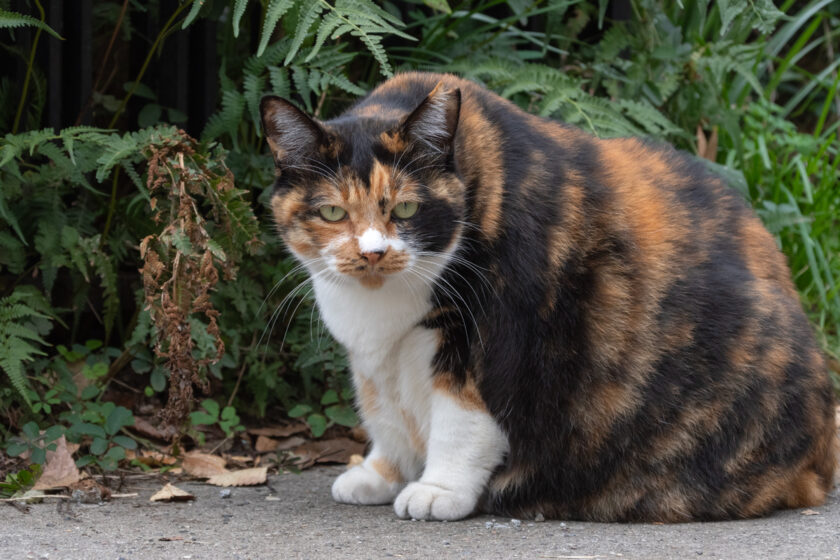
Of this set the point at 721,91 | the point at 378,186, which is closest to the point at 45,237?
the point at 378,186

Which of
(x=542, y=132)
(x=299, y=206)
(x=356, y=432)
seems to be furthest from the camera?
(x=356, y=432)

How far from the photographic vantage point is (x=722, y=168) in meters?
4.34

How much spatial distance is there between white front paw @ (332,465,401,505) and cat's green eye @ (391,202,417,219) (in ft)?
2.82

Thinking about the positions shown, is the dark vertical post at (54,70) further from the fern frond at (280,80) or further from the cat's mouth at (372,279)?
the cat's mouth at (372,279)

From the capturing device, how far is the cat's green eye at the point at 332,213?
2.74 metres

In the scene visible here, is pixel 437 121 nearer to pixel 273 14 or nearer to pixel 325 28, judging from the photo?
pixel 325 28

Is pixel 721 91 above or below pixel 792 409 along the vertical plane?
above

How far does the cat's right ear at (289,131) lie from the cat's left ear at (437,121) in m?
0.23

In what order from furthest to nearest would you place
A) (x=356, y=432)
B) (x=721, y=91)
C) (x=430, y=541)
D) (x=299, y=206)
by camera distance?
(x=721, y=91)
(x=356, y=432)
(x=299, y=206)
(x=430, y=541)

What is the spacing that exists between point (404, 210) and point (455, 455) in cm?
68

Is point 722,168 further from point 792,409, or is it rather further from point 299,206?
point 299,206

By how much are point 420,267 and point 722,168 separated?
206 cm

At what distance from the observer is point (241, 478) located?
11.0ft

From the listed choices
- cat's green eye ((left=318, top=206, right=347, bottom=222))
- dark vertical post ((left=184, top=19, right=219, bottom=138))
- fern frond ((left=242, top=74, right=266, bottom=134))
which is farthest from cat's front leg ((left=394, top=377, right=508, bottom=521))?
dark vertical post ((left=184, top=19, right=219, bottom=138))
